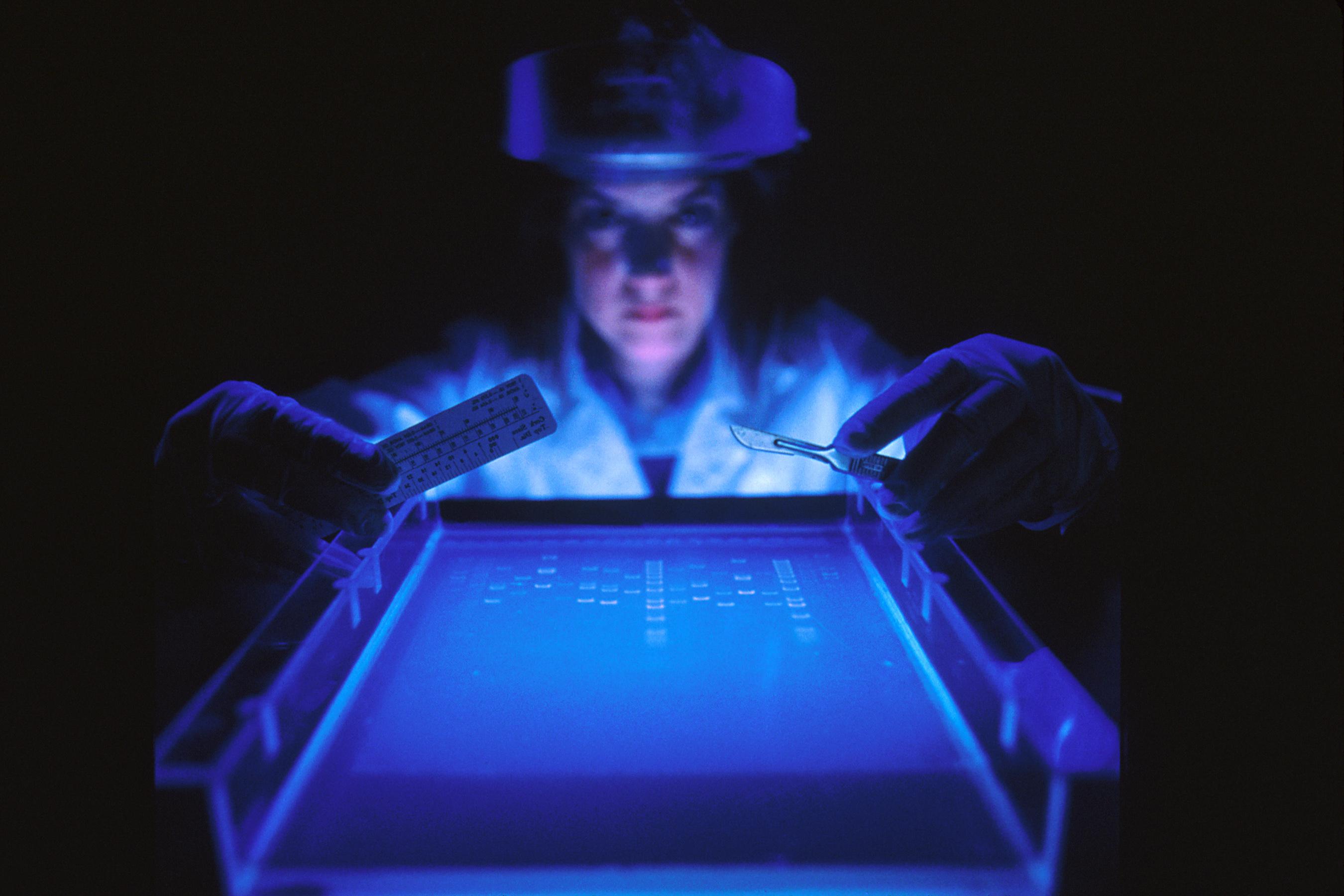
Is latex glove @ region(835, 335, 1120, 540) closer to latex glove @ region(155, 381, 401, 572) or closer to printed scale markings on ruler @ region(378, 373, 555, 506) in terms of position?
printed scale markings on ruler @ region(378, 373, 555, 506)

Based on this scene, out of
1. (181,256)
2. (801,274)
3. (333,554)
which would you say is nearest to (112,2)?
(181,256)

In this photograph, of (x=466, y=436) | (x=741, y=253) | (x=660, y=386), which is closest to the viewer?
(x=466, y=436)

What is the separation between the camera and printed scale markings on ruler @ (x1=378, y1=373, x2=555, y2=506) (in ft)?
2.79

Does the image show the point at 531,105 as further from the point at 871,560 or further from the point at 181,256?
the point at 871,560

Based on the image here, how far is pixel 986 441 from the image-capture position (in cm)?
88

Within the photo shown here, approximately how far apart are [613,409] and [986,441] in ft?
1.58

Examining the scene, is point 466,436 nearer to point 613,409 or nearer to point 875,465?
point 613,409

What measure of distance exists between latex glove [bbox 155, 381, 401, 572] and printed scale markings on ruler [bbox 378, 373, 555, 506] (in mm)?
22

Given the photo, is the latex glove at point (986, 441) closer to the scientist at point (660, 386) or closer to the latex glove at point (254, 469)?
the scientist at point (660, 386)

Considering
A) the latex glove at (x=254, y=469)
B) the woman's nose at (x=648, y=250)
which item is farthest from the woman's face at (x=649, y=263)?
the latex glove at (x=254, y=469)

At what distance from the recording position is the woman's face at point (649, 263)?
1000mm

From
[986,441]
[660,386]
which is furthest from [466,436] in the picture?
[986,441]

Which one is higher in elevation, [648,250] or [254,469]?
[648,250]

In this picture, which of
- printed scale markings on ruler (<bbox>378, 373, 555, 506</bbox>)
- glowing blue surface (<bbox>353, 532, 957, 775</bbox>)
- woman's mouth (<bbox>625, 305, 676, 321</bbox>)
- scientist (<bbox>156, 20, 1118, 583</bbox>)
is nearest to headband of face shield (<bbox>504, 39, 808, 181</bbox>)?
scientist (<bbox>156, 20, 1118, 583</bbox>)
